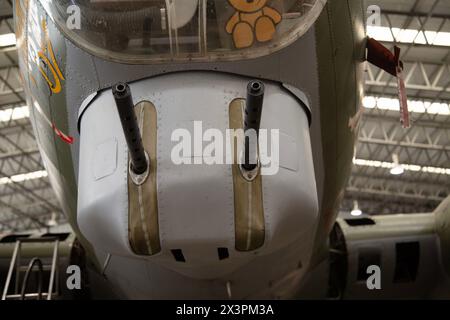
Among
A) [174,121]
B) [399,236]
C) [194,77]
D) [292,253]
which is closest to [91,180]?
[174,121]

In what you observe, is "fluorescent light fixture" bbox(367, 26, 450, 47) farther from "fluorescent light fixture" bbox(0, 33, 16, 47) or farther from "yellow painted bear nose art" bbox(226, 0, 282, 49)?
"yellow painted bear nose art" bbox(226, 0, 282, 49)

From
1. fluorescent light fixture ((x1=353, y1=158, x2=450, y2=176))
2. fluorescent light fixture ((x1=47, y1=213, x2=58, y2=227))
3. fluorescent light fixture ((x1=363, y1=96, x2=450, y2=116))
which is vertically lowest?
fluorescent light fixture ((x1=47, y1=213, x2=58, y2=227))

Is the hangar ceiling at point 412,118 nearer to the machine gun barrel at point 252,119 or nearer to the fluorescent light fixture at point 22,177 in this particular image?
the machine gun barrel at point 252,119

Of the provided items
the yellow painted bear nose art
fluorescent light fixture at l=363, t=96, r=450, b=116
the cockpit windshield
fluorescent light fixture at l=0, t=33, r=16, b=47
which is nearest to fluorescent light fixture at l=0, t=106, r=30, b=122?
fluorescent light fixture at l=0, t=33, r=16, b=47

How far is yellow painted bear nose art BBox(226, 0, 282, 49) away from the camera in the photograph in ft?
9.34

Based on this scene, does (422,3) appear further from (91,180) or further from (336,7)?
(91,180)

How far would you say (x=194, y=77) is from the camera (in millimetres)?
2986

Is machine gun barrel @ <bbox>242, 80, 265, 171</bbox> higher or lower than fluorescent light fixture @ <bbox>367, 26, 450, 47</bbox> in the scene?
lower

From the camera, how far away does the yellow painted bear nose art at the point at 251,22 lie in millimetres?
2846

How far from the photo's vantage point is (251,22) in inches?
113

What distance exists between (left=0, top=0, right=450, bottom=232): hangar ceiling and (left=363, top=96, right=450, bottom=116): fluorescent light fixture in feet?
0.11

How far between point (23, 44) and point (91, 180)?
1500mm

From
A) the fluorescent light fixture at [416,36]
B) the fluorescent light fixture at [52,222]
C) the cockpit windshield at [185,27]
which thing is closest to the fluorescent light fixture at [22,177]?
the fluorescent light fixture at [52,222]

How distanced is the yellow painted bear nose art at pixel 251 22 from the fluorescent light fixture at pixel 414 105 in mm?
15718
